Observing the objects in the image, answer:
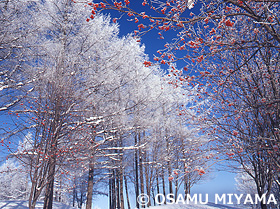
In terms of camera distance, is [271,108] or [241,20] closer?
[271,108]

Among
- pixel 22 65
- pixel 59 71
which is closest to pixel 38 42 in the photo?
pixel 22 65

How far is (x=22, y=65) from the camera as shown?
848 cm

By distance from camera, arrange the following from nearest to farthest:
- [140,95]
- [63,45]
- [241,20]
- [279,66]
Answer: [279,66]
[241,20]
[63,45]
[140,95]

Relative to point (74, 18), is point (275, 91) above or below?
below

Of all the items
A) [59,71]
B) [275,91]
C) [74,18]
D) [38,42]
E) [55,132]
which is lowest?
[55,132]

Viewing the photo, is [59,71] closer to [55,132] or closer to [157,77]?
[55,132]

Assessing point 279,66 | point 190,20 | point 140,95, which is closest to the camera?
point 190,20

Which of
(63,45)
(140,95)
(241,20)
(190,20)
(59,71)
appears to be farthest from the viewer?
(140,95)

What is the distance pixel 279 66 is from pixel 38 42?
865cm

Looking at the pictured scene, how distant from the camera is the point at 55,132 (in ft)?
15.7

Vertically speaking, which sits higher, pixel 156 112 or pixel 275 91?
pixel 156 112

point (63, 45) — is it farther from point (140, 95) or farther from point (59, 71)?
point (140, 95)

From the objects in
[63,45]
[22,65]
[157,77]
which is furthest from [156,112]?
[22,65]

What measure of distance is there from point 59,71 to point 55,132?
1799 mm
